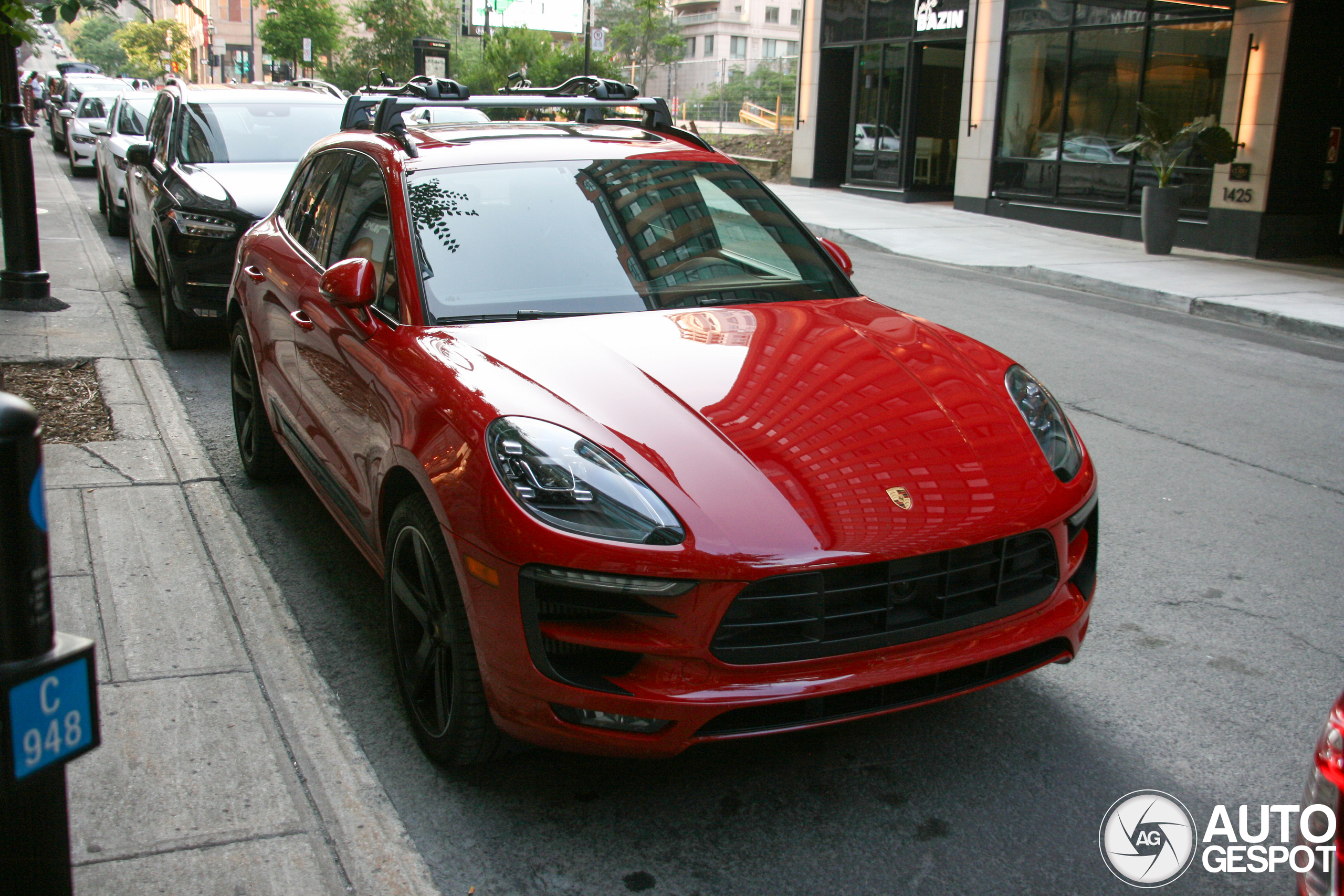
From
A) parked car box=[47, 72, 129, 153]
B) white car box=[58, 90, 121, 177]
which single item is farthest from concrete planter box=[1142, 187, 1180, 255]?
parked car box=[47, 72, 129, 153]

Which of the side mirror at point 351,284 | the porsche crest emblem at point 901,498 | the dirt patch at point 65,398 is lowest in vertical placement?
the dirt patch at point 65,398

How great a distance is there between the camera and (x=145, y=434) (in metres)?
6.23

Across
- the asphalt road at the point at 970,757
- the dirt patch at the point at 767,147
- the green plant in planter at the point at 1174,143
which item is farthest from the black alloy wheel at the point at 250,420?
the dirt patch at the point at 767,147

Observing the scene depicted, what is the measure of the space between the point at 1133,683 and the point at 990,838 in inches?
43.2

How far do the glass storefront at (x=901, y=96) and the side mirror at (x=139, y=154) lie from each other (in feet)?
56.7

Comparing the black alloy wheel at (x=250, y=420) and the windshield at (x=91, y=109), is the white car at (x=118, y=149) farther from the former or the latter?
the black alloy wheel at (x=250, y=420)

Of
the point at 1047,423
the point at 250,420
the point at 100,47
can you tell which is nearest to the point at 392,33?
the point at 250,420

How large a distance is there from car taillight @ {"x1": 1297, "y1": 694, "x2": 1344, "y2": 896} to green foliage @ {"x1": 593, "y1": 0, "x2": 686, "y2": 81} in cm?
4593

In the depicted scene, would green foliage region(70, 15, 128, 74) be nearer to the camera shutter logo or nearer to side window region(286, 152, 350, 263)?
side window region(286, 152, 350, 263)

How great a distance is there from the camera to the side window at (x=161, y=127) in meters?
9.80

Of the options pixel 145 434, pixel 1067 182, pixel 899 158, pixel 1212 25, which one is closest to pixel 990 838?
pixel 145 434

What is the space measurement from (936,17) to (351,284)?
2122 cm

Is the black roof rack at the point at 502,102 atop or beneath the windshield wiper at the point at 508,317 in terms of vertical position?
atop

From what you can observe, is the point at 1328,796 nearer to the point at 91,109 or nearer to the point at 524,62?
the point at 91,109
